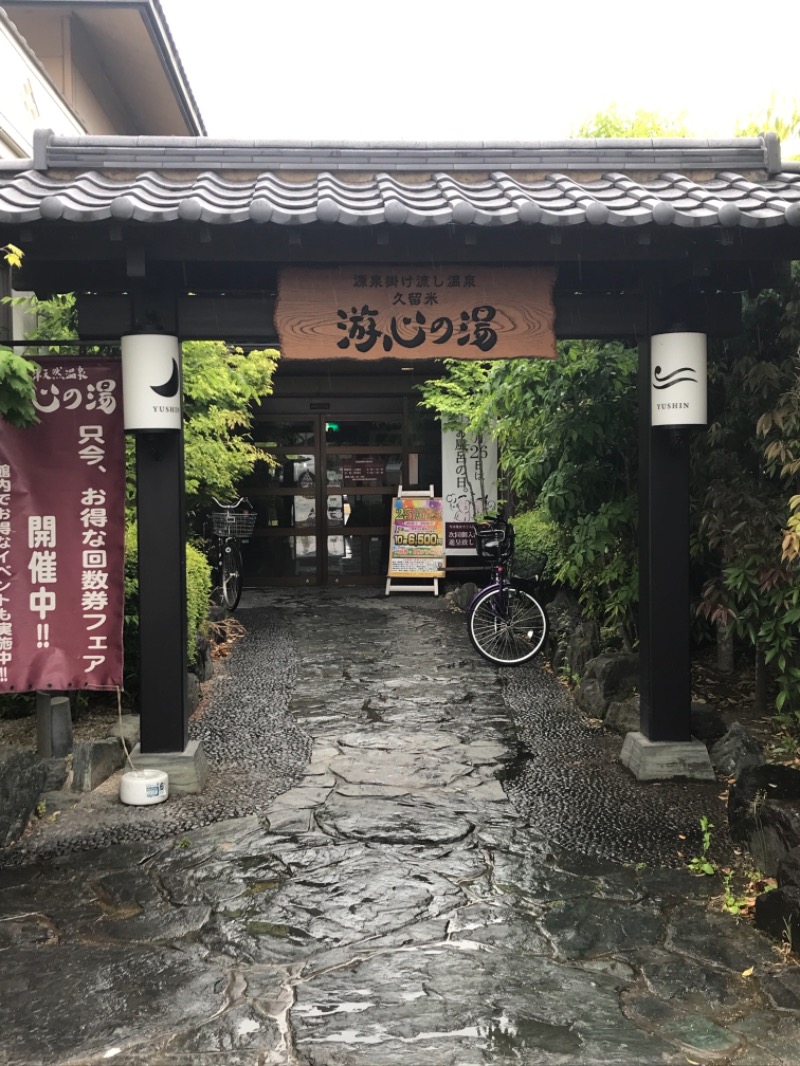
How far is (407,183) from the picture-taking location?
255 inches

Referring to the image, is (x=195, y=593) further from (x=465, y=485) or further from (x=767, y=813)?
(x=465, y=485)

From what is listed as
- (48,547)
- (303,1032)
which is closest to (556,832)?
(303,1032)


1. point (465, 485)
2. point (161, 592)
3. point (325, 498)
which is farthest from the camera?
point (325, 498)

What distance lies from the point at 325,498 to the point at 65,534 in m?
10.7

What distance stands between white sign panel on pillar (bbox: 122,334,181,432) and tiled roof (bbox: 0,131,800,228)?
3.40 ft

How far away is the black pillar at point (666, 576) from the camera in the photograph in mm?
6762

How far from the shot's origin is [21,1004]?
392 cm

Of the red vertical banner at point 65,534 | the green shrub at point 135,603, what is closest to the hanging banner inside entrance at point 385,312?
→ the red vertical banner at point 65,534

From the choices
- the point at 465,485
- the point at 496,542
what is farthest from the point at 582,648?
the point at 465,485

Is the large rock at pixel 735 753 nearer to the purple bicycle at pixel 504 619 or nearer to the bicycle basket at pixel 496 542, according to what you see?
the purple bicycle at pixel 504 619

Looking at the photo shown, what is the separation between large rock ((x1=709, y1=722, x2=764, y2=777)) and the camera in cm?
670

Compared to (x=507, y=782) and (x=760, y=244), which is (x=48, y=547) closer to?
(x=507, y=782)

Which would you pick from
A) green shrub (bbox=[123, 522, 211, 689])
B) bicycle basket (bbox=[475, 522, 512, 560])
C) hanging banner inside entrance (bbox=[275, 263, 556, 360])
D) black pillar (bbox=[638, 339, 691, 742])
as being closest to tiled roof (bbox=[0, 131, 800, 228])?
hanging banner inside entrance (bbox=[275, 263, 556, 360])

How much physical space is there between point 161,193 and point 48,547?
2579mm
